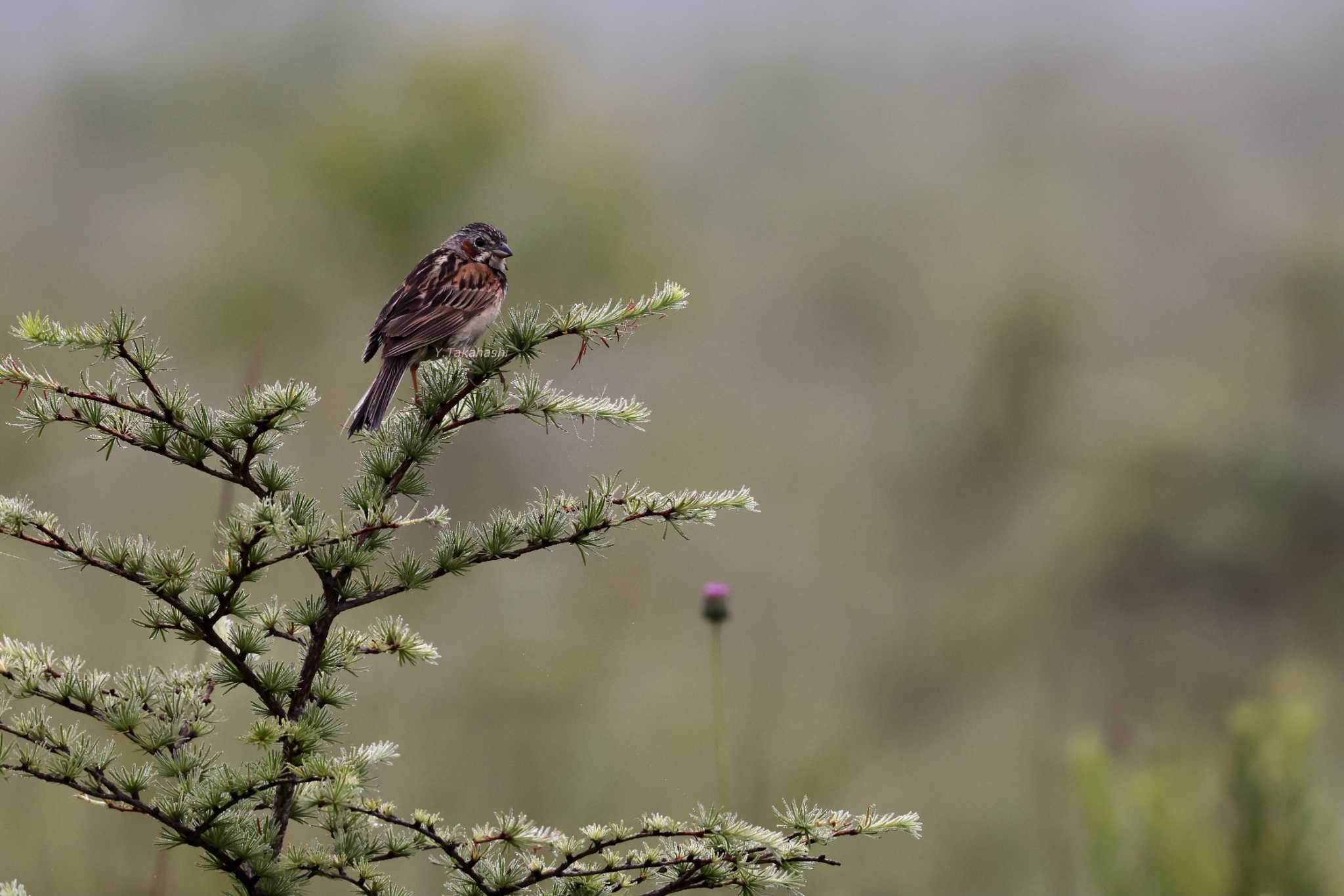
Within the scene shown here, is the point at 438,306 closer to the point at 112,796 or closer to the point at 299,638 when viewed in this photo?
the point at 299,638

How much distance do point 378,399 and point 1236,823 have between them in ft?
9.36

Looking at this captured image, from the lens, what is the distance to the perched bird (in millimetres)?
2242

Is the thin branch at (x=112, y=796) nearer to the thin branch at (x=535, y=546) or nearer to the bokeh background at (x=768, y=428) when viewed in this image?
the thin branch at (x=535, y=546)

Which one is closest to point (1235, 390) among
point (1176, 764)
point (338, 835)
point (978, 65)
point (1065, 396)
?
point (1065, 396)

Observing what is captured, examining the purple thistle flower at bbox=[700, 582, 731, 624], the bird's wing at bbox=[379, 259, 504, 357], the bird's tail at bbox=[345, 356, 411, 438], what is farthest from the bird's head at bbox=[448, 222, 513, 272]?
the purple thistle flower at bbox=[700, 582, 731, 624]

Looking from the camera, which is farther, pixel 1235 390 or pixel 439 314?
pixel 1235 390

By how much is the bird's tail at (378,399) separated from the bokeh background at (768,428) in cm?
328

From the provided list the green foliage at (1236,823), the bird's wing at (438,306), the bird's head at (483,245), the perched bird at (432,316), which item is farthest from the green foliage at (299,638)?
the green foliage at (1236,823)

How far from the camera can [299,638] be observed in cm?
179

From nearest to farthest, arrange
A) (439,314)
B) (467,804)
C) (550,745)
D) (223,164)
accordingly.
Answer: (439,314) < (467,804) < (550,745) < (223,164)

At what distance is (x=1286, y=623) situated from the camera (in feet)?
23.0

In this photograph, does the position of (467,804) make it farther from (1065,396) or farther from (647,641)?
(1065,396)

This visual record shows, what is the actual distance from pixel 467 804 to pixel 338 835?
12.3 feet

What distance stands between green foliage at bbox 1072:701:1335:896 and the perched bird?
2.08 meters
